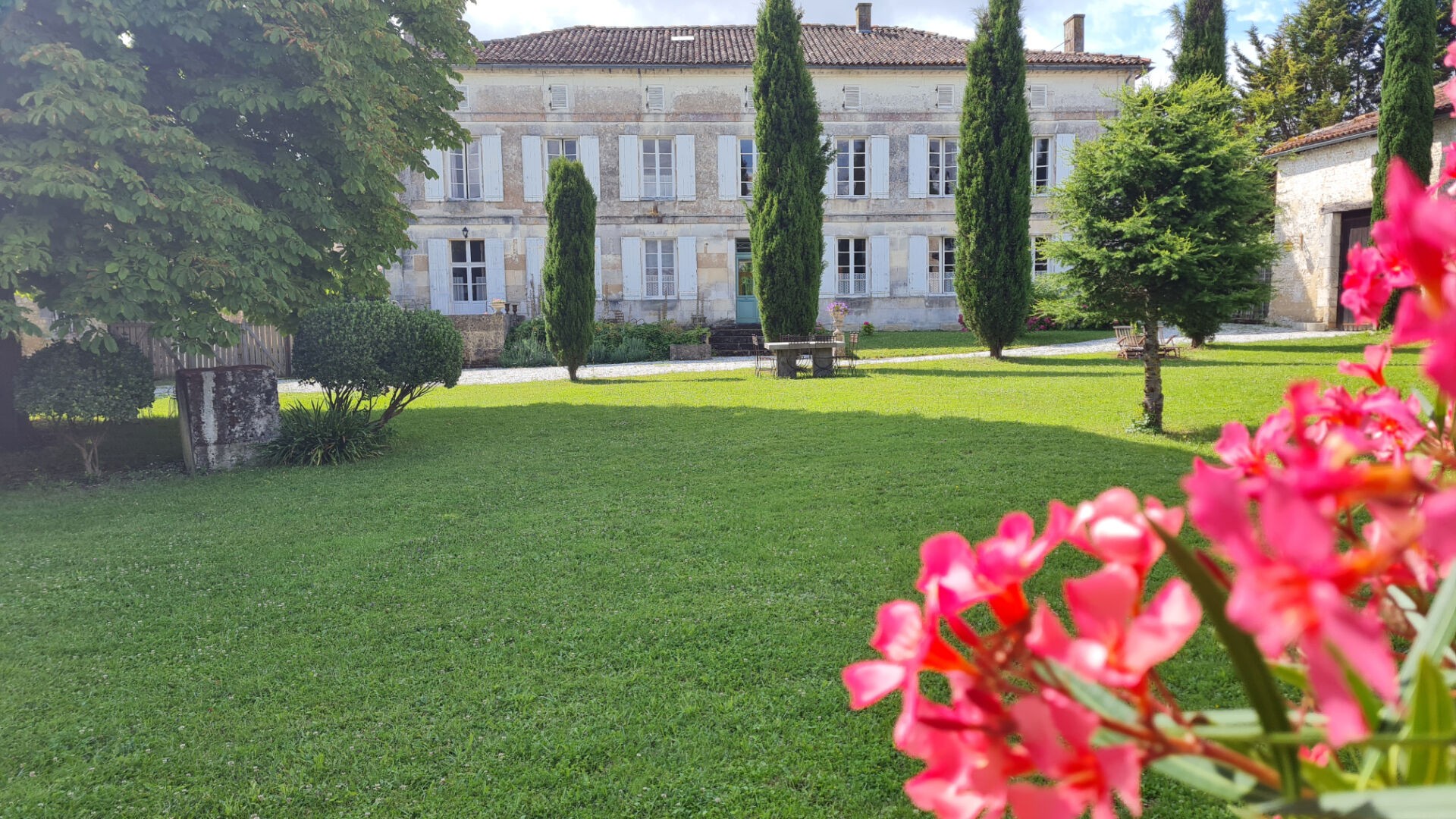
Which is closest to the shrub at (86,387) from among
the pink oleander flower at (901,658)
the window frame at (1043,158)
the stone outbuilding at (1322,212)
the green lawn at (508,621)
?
the green lawn at (508,621)

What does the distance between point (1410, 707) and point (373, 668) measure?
3.87m

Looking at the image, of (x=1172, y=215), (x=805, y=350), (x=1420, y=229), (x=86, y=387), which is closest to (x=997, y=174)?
(x=805, y=350)

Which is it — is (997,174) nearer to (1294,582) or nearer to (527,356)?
(527,356)

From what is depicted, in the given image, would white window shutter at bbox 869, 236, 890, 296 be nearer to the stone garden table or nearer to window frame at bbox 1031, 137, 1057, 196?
window frame at bbox 1031, 137, 1057, 196

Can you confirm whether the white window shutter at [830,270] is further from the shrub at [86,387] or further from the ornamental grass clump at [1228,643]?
the ornamental grass clump at [1228,643]

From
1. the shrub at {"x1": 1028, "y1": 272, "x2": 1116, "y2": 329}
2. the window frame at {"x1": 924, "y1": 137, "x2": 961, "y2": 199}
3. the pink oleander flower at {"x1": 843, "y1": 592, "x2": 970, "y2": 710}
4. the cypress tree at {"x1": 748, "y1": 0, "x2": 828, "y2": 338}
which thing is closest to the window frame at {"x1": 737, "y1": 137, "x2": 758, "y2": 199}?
the window frame at {"x1": 924, "y1": 137, "x2": 961, "y2": 199}

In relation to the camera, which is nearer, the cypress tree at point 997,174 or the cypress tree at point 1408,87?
the cypress tree at point 997,174

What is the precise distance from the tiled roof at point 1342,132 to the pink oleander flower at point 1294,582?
72.0 feet

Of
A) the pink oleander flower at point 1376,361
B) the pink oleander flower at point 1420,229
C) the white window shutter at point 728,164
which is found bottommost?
the pink oleander flower at point 1376,361

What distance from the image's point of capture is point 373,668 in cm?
381

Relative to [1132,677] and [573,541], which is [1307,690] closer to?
[1132,677]

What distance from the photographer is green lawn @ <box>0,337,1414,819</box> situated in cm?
294

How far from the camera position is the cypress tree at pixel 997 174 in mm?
16844

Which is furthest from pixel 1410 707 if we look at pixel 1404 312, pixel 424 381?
pixel 424 381
